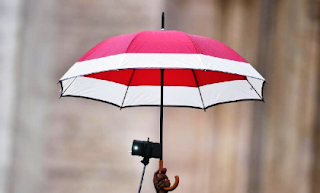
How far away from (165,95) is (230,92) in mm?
579

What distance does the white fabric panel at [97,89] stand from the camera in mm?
3848

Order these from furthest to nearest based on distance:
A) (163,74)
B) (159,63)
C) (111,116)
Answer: (111,116)
(163,74)
(159,63)

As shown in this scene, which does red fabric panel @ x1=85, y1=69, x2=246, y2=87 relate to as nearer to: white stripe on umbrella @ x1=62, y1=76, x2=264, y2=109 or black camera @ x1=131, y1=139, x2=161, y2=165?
white stripe on umbrella @ x1=62, y1=76, x2=264, y2=109

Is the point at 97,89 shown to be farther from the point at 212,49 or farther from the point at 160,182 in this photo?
the point at 212,49

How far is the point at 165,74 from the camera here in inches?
162

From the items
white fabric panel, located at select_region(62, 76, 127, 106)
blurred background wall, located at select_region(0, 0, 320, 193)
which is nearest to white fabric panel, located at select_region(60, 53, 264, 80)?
white fabric panel, located at select_region(62, 76, 127, 106)

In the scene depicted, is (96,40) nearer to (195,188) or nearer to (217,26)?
(217,26)

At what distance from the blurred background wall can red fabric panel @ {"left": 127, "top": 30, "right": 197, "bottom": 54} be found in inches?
108

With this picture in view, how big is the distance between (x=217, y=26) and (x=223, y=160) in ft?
5.41
